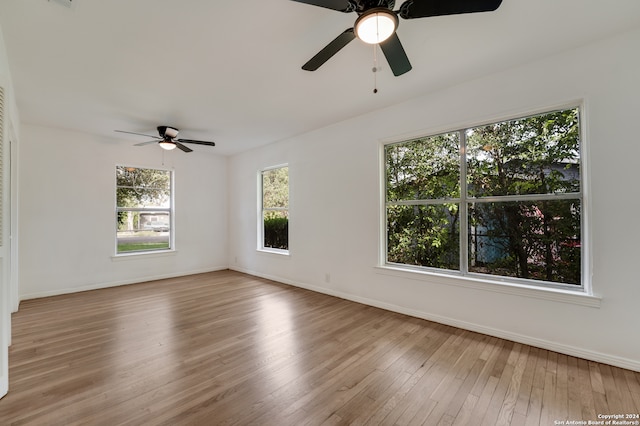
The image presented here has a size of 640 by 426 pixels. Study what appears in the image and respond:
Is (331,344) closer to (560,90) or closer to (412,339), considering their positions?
(412,339)

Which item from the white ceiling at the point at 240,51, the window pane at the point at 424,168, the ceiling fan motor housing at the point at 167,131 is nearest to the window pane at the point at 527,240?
the window pane at the point at 424,168

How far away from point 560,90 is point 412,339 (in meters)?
2.72

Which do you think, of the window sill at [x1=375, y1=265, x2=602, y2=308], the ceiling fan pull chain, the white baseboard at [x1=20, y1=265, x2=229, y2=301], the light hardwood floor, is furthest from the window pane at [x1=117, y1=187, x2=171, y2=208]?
the ceiling fan pull chain

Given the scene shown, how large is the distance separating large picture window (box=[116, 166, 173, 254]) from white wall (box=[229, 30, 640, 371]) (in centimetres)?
281

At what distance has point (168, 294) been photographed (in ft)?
14.4

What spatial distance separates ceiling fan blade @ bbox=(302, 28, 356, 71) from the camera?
5.56ft

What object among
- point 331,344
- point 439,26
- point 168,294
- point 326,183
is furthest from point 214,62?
point 168,294

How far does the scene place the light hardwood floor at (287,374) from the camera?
5.74ft

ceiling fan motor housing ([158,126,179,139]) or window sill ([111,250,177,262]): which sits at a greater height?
ceiling fan motor housing ([158,126,179,139])

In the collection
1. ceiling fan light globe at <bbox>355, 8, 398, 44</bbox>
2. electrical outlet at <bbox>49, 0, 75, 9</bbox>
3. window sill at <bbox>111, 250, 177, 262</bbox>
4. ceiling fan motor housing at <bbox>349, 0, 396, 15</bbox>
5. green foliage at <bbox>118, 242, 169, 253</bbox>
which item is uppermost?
electrical outlet at <bbox>49, 0, 75, 9</bbox>

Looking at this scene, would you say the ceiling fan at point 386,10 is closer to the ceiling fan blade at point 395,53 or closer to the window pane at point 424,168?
the ceiling fan blade at point 395,53

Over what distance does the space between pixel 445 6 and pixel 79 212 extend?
18.8 ft

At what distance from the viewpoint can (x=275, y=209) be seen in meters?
5.51

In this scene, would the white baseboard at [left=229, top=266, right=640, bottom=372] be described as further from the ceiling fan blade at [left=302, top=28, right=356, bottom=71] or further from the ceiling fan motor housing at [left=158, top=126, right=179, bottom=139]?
the ceiling fan motor housing at [left=158, top=126, right=179, bottom=139]
